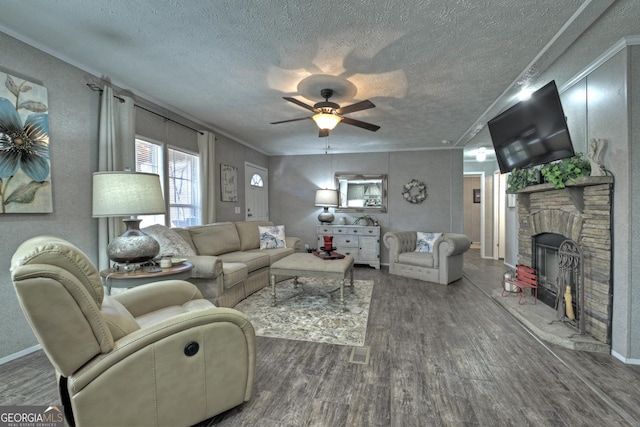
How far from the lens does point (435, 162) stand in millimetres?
5840

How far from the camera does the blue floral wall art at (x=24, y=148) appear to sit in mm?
2016

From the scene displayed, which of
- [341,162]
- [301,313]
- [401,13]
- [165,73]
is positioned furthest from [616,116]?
[341,162]

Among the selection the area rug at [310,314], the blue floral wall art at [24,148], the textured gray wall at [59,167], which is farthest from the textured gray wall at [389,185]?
the blue floral wall art at [24,148]

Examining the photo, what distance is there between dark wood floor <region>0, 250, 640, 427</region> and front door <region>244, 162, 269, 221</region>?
11.7 ft

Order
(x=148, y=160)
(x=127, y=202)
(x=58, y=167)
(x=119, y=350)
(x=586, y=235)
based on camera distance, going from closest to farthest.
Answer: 1. (x=119, y=350)
2. (x=127, y=202)
3. (x=58, y=167)
4. (x=586, y=235)
5. (x=148, y=160)

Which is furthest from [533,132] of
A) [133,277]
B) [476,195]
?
[476,195]

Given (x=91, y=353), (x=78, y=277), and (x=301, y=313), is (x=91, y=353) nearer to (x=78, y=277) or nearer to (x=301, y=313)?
(x=78, y=277)

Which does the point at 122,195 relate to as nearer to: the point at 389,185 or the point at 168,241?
the point at 168,241

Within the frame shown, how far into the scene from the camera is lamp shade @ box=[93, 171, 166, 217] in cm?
202

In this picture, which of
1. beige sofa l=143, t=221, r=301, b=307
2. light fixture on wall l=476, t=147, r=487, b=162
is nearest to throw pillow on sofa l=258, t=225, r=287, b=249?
beige sofa l=143, t=221, r=301, b=307

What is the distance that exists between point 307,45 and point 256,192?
13.6 feet

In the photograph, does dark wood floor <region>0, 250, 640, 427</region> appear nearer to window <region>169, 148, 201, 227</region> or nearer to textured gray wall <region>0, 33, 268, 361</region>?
textured gray wall <region>0, 33, 268, 361</region>

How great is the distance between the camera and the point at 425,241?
5.04m

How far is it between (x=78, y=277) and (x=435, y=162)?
19.4 ft
